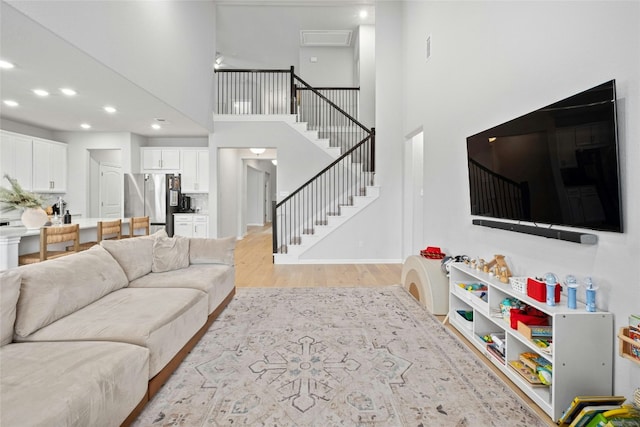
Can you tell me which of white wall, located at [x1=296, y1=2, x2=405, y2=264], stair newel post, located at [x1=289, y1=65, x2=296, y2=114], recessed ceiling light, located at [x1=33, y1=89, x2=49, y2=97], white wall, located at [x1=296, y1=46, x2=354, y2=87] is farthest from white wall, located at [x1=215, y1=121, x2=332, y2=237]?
recessed ceiling light, located at [x1=33, y1=89, x2=49, y2=97]

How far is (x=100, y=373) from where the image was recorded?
57.6 inches

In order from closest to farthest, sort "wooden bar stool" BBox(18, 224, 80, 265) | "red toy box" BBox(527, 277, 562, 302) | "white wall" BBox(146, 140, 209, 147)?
"red toy box" BBox(527, 277, 562, 302)
"wooden bar stool" BBox(18, 224, 80, 265)
"white wall" BBox(146, 140, 209, 147)

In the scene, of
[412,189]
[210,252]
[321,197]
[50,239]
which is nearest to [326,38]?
[321,197]

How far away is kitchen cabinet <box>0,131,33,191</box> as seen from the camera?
17.2 ft

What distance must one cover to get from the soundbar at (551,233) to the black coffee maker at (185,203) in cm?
635

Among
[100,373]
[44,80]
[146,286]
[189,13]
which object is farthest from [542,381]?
[189,13]

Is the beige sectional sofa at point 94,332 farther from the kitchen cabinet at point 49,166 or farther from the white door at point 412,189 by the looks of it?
the kitchen cabinet at point 49,166

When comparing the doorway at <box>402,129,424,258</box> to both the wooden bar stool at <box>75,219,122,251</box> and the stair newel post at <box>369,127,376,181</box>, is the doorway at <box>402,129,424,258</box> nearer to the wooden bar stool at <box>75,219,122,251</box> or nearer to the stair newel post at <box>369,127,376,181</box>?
the stair newel post at <box>369,127,376,181</box>

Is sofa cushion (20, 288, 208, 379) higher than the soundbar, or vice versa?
the soundbar

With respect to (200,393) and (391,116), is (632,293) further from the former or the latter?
(391,116)

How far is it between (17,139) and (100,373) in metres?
6.20

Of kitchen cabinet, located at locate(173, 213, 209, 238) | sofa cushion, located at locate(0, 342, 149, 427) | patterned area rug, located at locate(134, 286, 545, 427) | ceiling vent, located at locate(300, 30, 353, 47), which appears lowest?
patterned area rug, located at locate(134, 286, 545, 427)

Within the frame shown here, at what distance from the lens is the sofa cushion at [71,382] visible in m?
1.20

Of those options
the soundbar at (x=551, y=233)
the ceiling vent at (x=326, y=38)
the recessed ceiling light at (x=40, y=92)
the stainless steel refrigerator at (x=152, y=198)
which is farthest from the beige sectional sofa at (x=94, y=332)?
the ceiling vent at (x=326, y=38)
